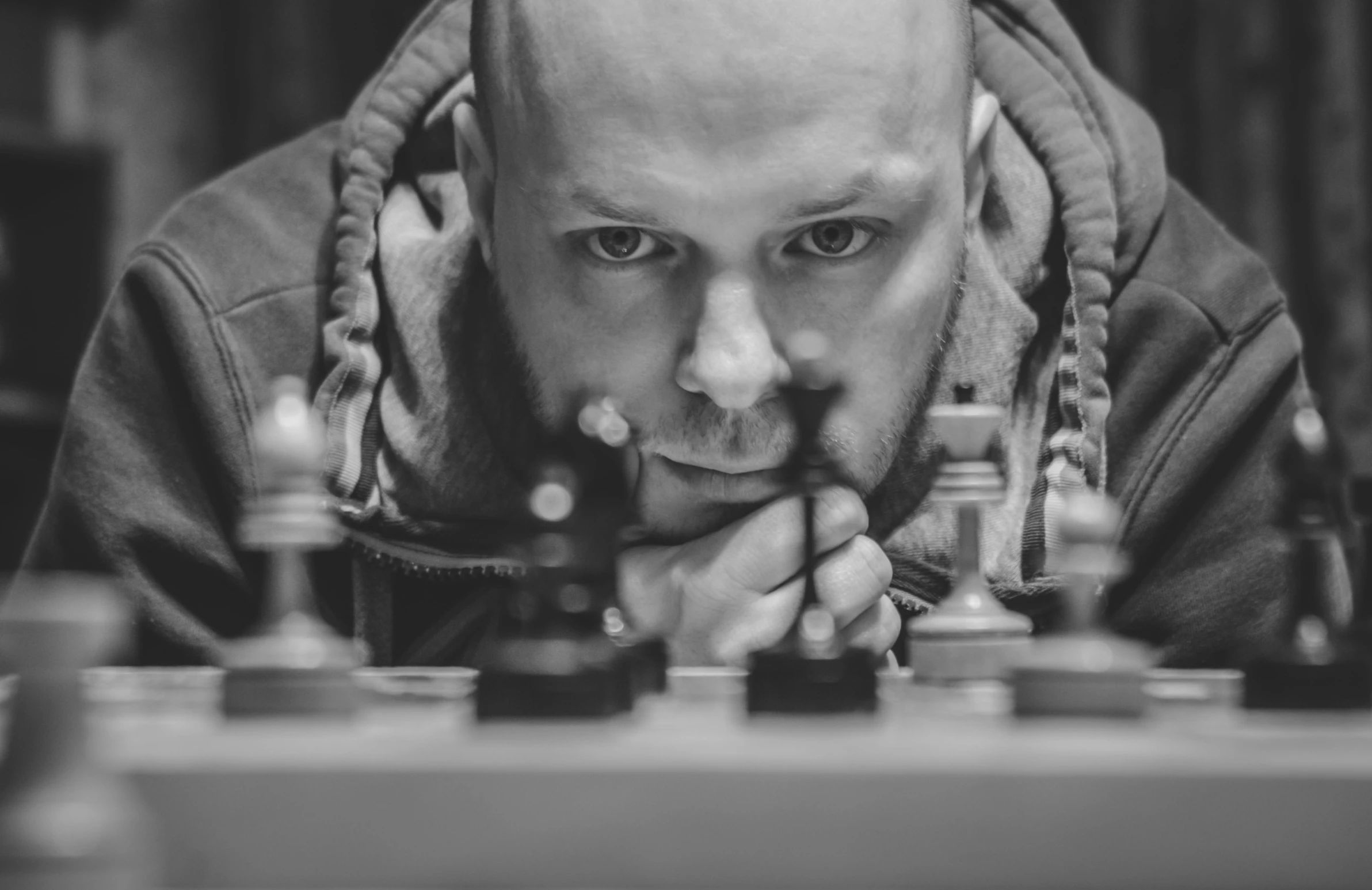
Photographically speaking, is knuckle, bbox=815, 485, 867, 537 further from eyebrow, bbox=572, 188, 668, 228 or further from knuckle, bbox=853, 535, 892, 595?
eyebrow, bbox=572, 188, 668, 228

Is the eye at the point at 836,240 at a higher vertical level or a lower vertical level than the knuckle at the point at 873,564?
higher

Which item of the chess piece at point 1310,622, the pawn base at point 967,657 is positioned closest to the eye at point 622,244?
the pawn base at point 967,657

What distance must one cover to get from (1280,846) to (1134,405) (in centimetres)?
114

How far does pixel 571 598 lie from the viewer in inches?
33.2

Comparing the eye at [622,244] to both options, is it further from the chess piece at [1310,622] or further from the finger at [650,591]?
the chess piece at [1310,622]

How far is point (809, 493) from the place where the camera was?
0.90 meters

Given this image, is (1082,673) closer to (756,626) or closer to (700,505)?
(756,626)

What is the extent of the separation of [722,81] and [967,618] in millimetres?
567

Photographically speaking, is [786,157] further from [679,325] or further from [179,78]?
[179,78]

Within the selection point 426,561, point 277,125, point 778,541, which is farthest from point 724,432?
point 277,125

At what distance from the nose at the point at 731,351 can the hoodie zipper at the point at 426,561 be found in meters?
0.37

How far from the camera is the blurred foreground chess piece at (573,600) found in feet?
2.53

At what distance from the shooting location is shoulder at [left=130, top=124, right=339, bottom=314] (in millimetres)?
1806

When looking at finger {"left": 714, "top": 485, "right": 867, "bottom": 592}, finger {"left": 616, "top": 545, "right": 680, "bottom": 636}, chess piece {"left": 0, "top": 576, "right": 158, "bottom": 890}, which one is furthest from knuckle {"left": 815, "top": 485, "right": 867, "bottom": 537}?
chess piece {"left": 0, "top": 576, "right": 158, "bottom": 890}
